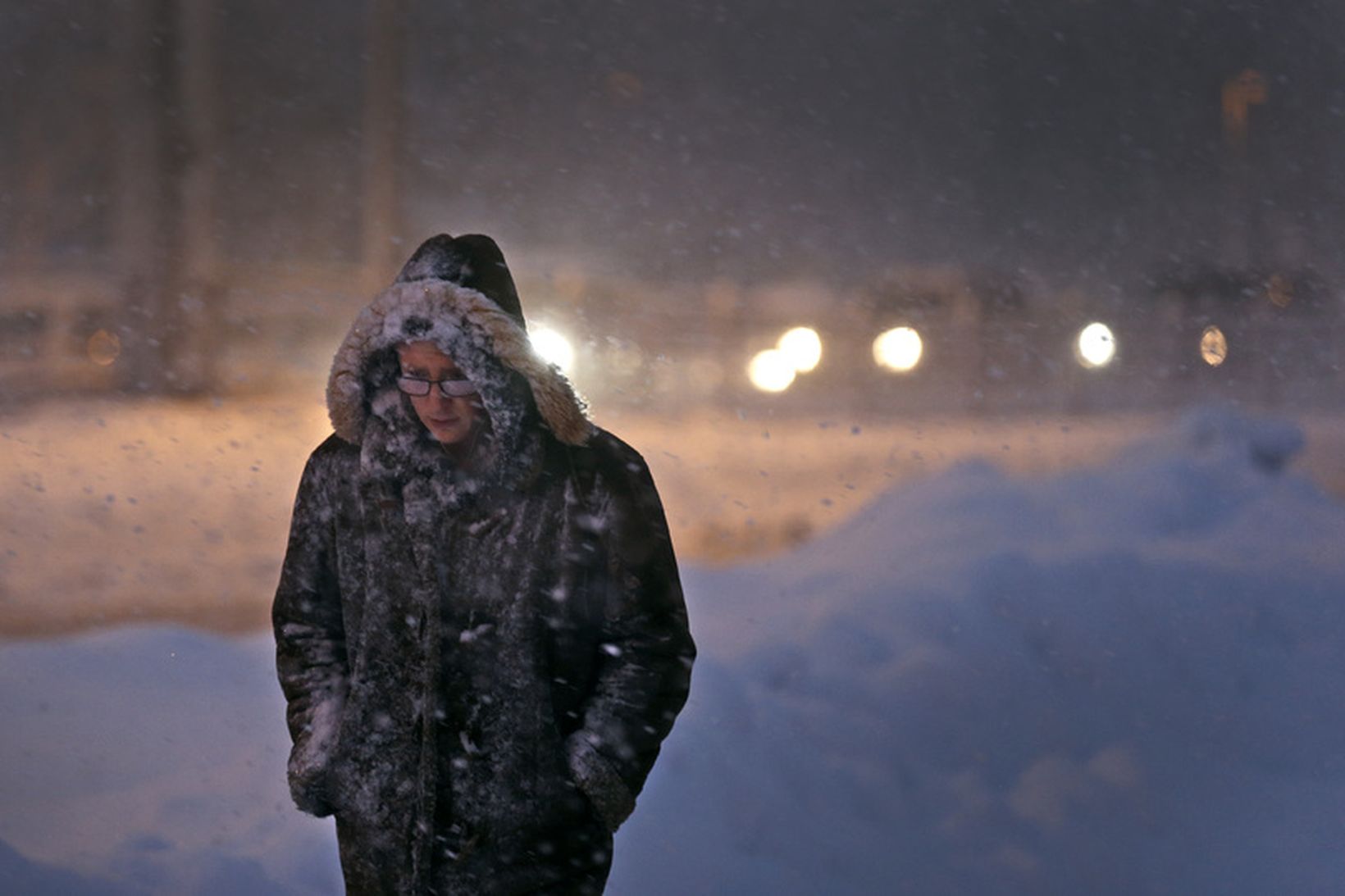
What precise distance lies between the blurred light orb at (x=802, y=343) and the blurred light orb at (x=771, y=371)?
0.02 m

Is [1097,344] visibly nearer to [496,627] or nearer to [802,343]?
[802,343]

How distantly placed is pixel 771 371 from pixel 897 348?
0.34 meters

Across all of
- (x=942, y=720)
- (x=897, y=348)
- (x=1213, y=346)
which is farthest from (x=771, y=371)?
(x=1213, y=346)

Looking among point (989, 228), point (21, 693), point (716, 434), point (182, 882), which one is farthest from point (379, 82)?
point (182, 882)

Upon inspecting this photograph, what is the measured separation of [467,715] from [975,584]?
1620 millimetres

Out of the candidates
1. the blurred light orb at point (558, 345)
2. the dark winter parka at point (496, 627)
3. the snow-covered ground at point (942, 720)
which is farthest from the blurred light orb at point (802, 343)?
the dark winter parka at point (496, 627)

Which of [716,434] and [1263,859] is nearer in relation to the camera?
[1263,859]

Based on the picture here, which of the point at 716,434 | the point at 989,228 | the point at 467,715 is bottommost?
the point at 467,715

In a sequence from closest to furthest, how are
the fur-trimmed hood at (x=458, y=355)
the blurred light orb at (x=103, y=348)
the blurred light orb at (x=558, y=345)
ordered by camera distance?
the fur-trimmed hood at (x=458, y=355), the blurred light orb at (x=558, y=345), the blurred light orb at (x=103, y=348)

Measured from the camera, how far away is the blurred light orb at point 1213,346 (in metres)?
3.21

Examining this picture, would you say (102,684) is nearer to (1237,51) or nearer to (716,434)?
(716,434)

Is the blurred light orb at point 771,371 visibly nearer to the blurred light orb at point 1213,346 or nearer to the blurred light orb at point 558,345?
the blurred light orb at point 558,345

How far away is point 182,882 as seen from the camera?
2889 mm

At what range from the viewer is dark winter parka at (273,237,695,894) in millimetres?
1912
